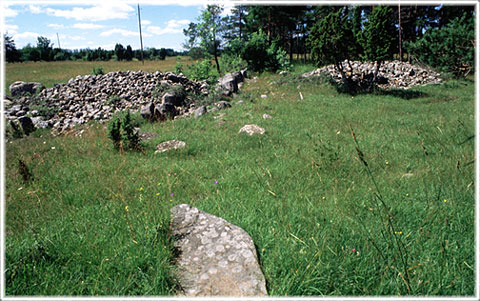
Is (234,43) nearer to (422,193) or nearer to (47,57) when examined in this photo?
(422,193)

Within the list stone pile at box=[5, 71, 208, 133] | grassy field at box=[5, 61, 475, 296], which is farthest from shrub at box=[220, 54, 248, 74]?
grassy field at box=[5, 61, 475, 296]

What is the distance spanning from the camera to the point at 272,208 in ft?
10.2

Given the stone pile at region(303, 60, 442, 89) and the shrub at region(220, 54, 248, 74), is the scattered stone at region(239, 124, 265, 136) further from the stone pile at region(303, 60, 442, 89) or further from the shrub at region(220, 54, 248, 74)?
the shrub at region(220, 54, 248, 74)

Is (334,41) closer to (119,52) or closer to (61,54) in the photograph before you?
(119,52)

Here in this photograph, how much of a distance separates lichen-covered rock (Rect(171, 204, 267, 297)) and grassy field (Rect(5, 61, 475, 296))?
0.10 metres

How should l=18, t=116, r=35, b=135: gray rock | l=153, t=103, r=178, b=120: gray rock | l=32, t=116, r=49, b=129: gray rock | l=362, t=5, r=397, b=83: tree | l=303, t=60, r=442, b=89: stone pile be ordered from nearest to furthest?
l=18, t=116, r=35, b=135: gray rock → l=153, t=103, r=178, b=120: gray rock → l=32, t=116, r=49, b=129: gray rock → l=362, t=5, r=397, b=83: tree → l=303, t=60, r=442, b=89: stone pile

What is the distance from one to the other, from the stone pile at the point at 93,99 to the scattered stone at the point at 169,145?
4.07 meters

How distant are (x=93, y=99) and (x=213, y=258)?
13623mm

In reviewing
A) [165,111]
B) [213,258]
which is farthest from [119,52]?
[213,258]

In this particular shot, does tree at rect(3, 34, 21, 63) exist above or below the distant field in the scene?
above

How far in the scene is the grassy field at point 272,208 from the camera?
201 centimetres

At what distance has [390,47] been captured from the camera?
46.1 ft

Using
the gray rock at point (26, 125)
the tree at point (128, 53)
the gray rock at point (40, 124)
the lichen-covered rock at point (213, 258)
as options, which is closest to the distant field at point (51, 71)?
the gray rock at point (40, 124)

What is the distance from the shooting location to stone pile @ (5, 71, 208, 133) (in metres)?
11.6
